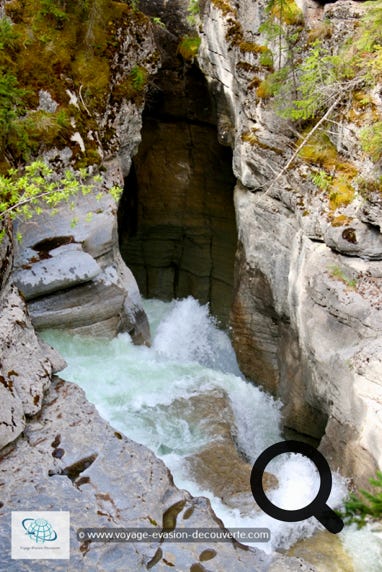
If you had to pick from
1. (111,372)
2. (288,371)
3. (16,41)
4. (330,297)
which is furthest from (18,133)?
(288,371)

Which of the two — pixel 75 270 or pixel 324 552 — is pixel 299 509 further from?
→ pixel 75 270

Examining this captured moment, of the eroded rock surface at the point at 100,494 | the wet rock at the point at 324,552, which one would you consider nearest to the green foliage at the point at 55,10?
the eroded rock surface at the point at 100,494

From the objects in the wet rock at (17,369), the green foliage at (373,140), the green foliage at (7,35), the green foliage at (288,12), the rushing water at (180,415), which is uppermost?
the green foliage at (288,12)

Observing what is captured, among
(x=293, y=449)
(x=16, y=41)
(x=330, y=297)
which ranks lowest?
(x=293, y=449)

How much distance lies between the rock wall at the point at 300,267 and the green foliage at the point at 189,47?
Answer: 37cm

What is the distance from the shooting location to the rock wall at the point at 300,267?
8578 mm

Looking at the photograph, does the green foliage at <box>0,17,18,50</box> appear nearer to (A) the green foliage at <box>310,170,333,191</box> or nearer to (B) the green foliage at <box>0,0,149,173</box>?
(B) the green foliage at <box>0,0,149,173</box>

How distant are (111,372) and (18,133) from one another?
4650mm

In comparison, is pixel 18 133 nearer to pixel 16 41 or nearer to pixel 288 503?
pixel 16 41

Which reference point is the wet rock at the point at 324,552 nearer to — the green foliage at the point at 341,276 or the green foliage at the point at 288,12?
the green foliage at the point at 341,276

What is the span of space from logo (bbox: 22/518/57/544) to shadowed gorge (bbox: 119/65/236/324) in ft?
34.8

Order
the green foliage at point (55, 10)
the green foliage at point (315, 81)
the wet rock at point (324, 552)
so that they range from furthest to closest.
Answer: the green foliage at point (55, 10) → the green foliage at point (315, 81) → the wet rock at point (324, 552)

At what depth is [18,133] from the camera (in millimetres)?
9492

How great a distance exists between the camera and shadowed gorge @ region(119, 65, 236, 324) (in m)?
15.3
